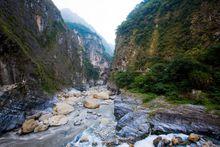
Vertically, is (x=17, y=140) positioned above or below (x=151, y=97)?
below

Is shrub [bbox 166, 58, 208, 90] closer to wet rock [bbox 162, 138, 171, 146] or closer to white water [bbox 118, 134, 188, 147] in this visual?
white water [bbox 118, 134, 188, 147]

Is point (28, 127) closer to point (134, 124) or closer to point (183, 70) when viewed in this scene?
point (134, 124)

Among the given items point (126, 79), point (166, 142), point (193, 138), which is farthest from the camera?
point (126, 79)

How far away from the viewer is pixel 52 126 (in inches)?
830

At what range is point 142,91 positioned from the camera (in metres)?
22.0

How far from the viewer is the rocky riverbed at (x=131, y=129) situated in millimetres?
12734

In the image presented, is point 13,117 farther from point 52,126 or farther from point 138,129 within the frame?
point 138,129

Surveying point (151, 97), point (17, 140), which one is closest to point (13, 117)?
point (17, 140)

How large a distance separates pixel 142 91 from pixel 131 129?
22.7 feet

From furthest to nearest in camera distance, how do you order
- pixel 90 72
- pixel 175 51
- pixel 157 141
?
pixel 90 72, pixel 175 51, pixel 157 141

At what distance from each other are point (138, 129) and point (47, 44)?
39089 millimetres

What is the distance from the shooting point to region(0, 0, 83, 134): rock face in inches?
823

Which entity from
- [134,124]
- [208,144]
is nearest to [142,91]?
[134,124]

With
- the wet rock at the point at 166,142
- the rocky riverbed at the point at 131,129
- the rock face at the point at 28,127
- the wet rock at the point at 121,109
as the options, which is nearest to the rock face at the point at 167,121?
the rocky riverbed at the point at 131,129
